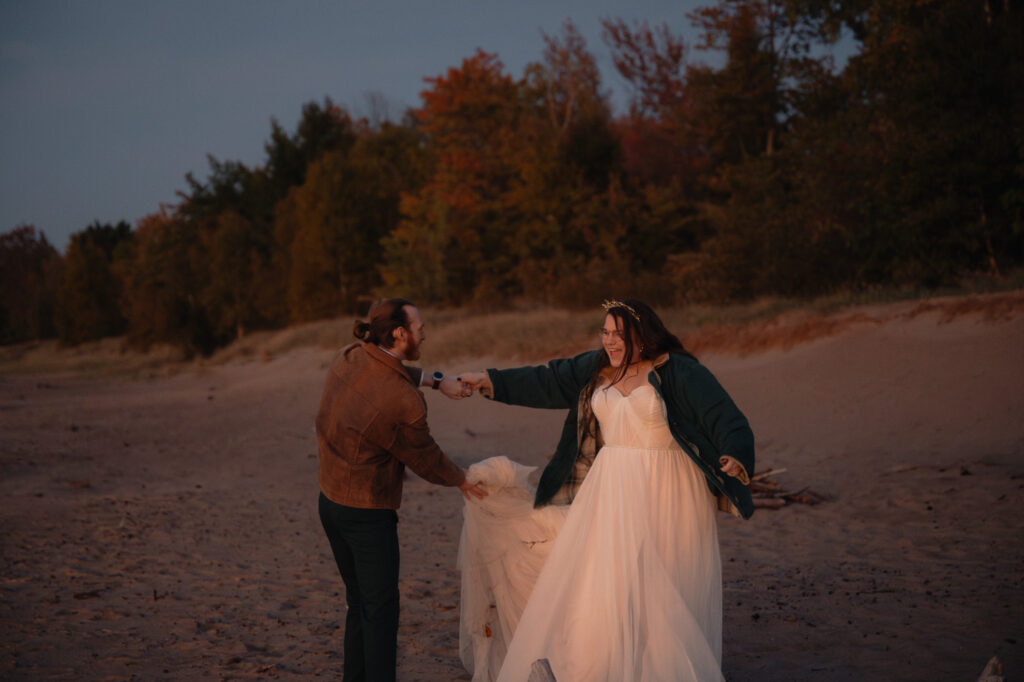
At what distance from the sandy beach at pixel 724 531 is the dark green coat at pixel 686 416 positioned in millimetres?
1496

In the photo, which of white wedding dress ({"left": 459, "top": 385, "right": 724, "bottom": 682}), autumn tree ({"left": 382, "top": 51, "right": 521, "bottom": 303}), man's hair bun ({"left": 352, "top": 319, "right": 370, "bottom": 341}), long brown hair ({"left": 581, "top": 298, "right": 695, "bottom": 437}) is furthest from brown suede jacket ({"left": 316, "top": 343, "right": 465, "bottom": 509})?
autumn tree ({"left": 382, "top": 51, "right": 521, "bottom": 303})

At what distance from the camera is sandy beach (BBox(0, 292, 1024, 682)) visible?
548cm

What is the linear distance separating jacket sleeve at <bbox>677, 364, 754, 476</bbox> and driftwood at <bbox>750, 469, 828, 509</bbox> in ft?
19.1

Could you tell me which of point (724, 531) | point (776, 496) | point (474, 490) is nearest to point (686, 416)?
point (474, 490)

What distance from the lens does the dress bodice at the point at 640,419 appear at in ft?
13.8

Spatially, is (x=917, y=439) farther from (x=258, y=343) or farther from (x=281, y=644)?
(x=258, y=343)

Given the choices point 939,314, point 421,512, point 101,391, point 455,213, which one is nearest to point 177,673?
point 421,512

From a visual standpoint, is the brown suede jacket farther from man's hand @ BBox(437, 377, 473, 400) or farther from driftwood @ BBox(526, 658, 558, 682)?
driftwood @ BBox(526, 658, 558, 682)

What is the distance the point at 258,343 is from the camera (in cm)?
3719

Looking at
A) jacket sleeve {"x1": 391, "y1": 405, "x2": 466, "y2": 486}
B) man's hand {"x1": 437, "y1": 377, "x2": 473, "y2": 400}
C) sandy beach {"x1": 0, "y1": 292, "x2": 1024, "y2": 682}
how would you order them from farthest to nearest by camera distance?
sandy beach {"x1": 0, "y1": 292, "x2": 1024, "y2": 682} < man's hand {"x1": 437, "y1": 377, "x2": 473, "y2": 400} < jacket sleeve {"x1": 391, "y1": 405, "x2": 466, "y2": 486}

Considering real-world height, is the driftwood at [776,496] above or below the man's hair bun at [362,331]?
below

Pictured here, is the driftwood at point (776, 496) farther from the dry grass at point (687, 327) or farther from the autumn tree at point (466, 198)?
the autumn tree at point (466, 198)

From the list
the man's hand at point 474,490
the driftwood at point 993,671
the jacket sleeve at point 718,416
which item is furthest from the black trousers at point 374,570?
the driftwood at point 993,671

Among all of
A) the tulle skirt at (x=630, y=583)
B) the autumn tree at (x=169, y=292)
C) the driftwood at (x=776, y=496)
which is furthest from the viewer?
the autumn tree at (x=169, y=292)
